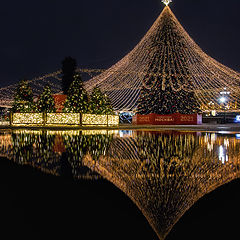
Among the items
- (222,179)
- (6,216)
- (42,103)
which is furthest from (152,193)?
(42,103)

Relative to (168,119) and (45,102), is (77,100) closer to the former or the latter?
(45,102)

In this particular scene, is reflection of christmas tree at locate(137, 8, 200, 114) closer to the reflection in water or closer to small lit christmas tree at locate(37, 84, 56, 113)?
small lit christmas tree at locate(37, 84, 56, 113)

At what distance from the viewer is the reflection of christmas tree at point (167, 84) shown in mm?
29450

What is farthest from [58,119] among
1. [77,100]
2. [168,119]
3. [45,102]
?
[168,119]

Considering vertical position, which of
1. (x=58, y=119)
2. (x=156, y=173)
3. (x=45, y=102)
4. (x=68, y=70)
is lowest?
(x=156, y=173)

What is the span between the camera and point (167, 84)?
29266 millimetres

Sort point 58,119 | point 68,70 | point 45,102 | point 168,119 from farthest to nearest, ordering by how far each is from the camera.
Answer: point 68,70 → point 45,102 → point 168,119 → point 58,119

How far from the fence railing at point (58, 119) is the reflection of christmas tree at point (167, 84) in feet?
26.3

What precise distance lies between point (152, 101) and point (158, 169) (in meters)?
26.2

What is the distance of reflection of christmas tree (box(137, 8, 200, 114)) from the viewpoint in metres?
29.5

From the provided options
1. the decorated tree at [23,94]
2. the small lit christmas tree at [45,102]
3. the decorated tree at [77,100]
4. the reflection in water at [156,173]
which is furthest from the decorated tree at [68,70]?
the reflection in water at [156,173]

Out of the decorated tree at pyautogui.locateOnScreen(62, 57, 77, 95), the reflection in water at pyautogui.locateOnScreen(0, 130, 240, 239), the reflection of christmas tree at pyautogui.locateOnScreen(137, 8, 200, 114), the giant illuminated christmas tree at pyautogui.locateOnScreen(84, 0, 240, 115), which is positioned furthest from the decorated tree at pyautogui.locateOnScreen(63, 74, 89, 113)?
the decorated tree at pyautogui.locateOnScreen(62, 57, 77, 95)

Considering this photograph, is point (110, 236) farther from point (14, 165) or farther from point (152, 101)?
point (152, 101)

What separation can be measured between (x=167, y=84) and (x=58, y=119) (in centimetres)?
1305
